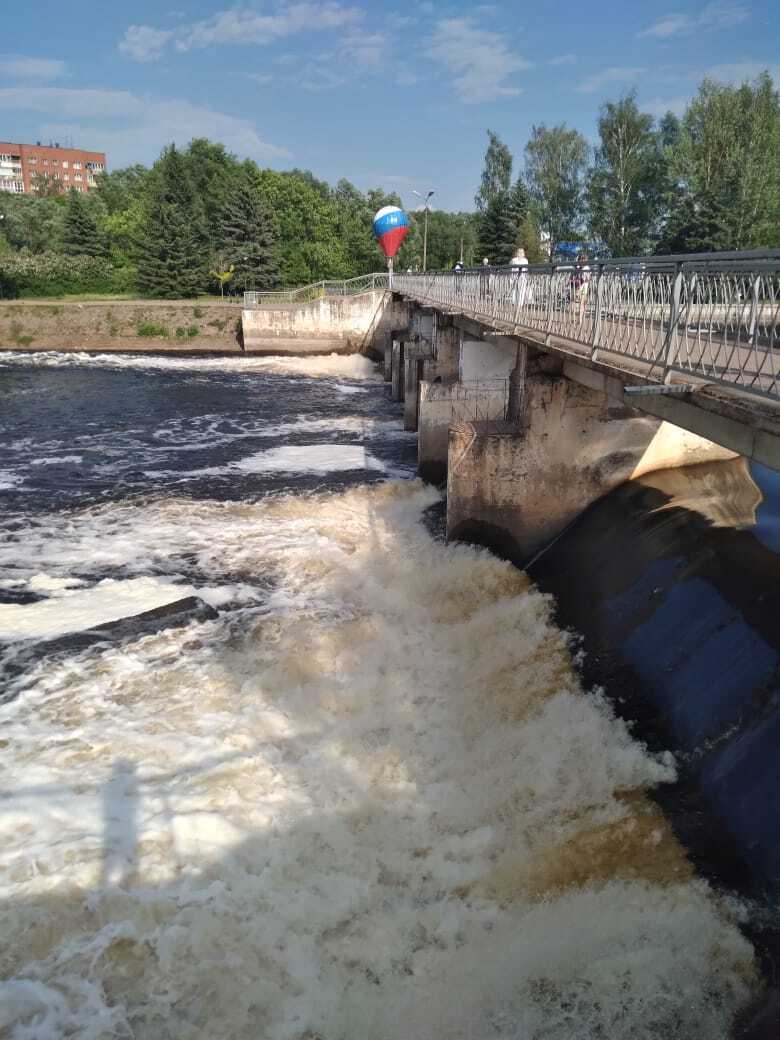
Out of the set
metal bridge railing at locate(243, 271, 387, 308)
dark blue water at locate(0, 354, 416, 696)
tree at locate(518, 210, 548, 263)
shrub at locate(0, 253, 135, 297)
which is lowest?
dark blue water at locate(0, 354, 416, 696)

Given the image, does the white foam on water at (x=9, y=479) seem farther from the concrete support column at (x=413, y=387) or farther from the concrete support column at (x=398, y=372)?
the concrete support column at (x=398, y=372)

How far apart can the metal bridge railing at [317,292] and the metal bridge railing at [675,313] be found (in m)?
30.7

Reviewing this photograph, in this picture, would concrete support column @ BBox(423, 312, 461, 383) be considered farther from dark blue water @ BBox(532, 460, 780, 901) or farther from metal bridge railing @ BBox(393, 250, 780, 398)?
dark blue water @ BBox(532, 460, 780, 901)

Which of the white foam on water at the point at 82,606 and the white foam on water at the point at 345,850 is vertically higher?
the white foam on water at the point at 82,606

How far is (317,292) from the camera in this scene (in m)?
44.2

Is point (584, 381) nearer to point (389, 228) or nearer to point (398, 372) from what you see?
point (398, 372)

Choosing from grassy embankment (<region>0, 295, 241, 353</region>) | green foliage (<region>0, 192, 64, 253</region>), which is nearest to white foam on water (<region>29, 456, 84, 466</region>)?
grassy embankment (<region>0, 295, 241, 353</region>)

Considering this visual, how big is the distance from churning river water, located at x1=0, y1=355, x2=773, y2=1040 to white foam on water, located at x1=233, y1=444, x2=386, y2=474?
552 cm

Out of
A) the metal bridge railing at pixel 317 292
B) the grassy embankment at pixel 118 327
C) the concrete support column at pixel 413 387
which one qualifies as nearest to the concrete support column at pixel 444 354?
the concrete support column at pixel 413 387

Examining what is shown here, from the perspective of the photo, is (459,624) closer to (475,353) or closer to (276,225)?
(475,353)

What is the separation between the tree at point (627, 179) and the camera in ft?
153

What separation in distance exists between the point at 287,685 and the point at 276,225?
52328 mm

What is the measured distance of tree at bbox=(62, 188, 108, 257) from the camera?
59.1 m

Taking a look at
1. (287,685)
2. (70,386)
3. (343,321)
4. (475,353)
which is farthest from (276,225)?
(287,685)
